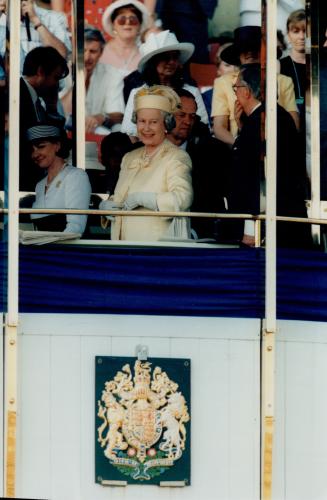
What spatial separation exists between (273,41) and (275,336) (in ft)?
6.31

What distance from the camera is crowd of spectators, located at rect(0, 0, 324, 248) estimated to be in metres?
13.1

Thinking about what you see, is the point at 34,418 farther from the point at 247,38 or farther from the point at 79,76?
the point at 247,38

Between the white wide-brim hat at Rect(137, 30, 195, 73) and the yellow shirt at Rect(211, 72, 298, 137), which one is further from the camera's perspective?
the white wide-brim hat at Rect(137, 30, 195, 73)

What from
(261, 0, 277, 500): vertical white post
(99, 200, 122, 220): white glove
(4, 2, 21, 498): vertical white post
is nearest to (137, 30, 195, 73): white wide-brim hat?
(99, 200, 122, 220): white glove

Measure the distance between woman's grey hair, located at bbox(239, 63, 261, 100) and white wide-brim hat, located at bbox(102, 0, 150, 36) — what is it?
45.2 inches

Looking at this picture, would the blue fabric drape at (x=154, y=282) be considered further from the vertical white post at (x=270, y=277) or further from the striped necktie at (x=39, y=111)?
the striped necktie at (x=39, y=111)

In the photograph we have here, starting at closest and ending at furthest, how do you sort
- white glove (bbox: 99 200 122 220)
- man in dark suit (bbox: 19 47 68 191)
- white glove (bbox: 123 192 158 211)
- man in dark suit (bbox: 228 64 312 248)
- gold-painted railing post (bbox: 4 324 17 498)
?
gold-painted railing post (bbox: 4 324 17 498) → white glove (bbox: 123 192 158 211) → man in dark suit (bbox: 228 64 312 248) → white glove (bbox: 99 200 122 220) → man in dark suit (bbox: 19 47 68 191)

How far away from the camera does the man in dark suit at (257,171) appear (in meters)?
13.1

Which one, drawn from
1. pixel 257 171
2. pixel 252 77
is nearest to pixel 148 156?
pixel 257 171

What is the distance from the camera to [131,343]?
12719 mm

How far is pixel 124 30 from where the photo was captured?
1425 centimetres

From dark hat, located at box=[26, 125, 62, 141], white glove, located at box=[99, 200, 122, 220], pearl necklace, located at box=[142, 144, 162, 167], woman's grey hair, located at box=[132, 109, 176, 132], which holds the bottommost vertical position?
white glove, located at box=[99, 200, 122, 220]

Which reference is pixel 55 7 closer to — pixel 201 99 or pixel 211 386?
pixel 201 99

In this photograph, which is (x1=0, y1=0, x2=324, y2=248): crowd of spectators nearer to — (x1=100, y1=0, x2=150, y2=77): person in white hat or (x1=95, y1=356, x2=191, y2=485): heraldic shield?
(x1=100, y1=0, x2=150, y2=77): person in white hat
